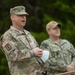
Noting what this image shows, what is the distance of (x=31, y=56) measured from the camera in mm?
6531

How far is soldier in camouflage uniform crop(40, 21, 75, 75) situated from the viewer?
284 inches

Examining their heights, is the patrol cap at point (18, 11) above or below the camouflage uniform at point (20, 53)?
above

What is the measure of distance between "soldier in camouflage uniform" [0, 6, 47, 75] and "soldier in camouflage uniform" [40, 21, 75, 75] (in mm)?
463

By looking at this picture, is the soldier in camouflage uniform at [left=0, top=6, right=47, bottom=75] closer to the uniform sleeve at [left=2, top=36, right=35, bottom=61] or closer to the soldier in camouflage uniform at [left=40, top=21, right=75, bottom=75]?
the uniform sleeve at [left=2, top=36, right=35, bottom=61]

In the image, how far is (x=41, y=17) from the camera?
1345cm

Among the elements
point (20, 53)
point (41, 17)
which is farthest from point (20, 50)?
point (41, 17)

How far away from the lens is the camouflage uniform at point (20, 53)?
21.4ft

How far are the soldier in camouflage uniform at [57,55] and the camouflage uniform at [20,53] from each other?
18.9 inches

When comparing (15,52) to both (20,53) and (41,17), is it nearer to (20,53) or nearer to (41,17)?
(20,53)

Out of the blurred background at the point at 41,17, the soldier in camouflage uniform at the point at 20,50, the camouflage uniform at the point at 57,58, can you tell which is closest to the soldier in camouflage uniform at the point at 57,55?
the camouflage uniform at the point at 57,58

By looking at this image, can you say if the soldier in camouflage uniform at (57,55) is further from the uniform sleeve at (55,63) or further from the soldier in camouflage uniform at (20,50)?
the soldier in camouflage uniform at (20,50)

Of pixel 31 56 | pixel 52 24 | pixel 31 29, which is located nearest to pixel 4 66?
pixel 31 29

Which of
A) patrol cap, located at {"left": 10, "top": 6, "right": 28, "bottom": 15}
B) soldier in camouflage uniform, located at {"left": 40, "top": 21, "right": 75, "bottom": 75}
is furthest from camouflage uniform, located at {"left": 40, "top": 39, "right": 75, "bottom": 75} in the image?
patrol cap, located at {"left": 10, "top": 6, "right": 28, "bottom": 15}

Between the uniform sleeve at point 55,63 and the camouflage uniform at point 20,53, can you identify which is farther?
the uniform sleeve at point 55,63
